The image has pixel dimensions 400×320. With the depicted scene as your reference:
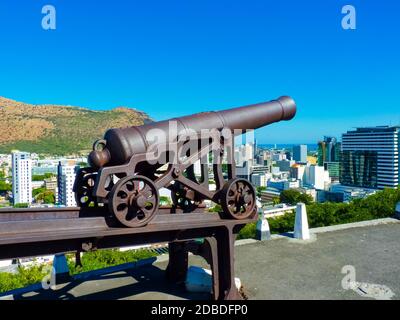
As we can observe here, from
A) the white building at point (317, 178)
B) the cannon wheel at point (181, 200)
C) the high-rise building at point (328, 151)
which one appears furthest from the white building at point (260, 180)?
the cannon wheel at point (181, 200)

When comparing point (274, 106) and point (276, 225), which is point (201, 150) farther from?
point (276, 225)

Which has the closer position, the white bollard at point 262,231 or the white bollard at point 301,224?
the white bollard at point 262,231

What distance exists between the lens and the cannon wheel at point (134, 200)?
4.98m

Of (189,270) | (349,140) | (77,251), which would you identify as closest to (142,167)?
(77,251)

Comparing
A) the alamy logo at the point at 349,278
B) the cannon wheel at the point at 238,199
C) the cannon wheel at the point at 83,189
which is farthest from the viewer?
the alamy logo at the point at 349,278

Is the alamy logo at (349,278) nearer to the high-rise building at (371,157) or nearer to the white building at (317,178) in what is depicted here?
the high-rise building at (371,157)

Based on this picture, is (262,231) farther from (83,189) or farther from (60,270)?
(83,189)

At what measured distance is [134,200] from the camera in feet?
16.6

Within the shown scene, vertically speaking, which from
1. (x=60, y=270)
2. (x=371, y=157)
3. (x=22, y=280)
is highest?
(x=371, y=157)

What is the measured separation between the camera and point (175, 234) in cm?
569

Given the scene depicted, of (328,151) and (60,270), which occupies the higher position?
(328,151)

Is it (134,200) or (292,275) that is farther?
(292,275)

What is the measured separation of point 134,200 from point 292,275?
3996 millimetres

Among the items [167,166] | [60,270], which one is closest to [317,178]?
[60,270]
